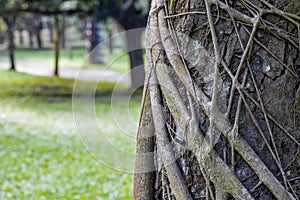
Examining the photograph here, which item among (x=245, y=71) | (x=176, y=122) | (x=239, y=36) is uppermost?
(x=239, y=36)

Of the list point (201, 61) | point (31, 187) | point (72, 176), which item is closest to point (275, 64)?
point (201, 61)

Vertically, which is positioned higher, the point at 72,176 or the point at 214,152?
the point at 214,152

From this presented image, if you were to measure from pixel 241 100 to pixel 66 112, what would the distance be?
1116cm

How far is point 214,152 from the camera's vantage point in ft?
5.71

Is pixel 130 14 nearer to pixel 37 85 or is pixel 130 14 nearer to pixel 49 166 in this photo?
pixel 37 85

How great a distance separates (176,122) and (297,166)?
466 mm

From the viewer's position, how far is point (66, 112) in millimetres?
12617

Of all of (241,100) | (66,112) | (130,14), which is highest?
(130,14)

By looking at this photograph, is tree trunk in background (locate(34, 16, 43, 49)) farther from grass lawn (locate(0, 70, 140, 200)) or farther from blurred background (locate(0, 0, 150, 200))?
grass lawn (locate(0, 70, 140, 200))

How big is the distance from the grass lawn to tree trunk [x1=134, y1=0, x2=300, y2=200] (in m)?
1.41

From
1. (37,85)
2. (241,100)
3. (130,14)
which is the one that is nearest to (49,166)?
(241,100)

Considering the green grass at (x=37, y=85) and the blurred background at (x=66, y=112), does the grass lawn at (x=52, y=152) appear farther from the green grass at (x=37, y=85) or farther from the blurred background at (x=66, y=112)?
the green grass at (x=37, y=85)

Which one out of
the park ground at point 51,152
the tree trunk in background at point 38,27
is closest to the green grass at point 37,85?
the park ground at point 51,152

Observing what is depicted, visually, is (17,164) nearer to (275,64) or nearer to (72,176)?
(72,176)
